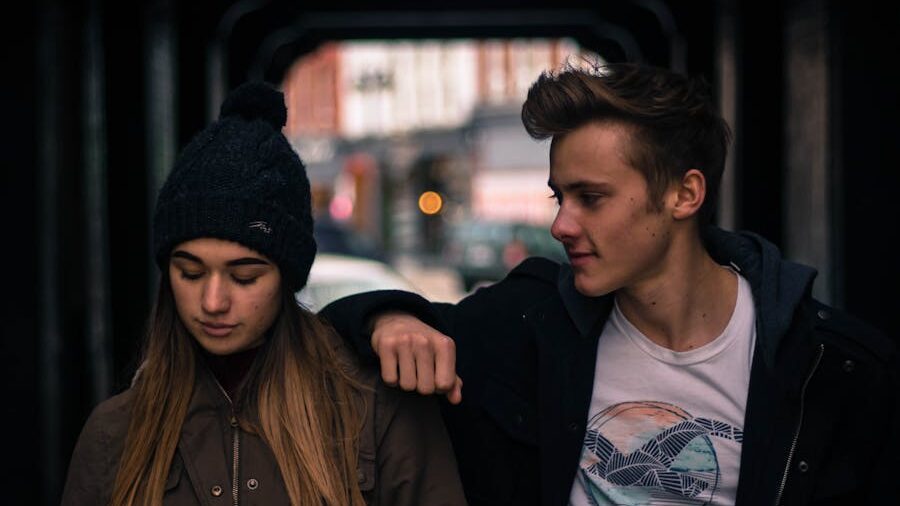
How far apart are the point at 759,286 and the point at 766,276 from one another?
0.03 metres

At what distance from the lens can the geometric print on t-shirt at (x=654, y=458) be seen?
2.34m

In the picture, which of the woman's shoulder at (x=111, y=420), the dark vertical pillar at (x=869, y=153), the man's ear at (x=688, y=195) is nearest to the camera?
the woman's shoulder at (x=111, y=420)

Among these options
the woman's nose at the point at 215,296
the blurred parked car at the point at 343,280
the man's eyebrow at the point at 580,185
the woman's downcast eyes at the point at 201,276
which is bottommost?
the blurred parked car at the point at 343,280

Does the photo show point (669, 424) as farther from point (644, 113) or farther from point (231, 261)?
point (231, 261)

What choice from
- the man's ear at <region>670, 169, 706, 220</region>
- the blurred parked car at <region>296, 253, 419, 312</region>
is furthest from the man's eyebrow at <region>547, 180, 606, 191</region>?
the blurred parked car at <region>296, 253, 419, 312</region>

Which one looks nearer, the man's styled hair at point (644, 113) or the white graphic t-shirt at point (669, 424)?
the white graphic t-shirt at point (669, 424)

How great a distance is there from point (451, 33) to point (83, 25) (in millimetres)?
4119

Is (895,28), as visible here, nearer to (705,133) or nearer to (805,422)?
(705,133)

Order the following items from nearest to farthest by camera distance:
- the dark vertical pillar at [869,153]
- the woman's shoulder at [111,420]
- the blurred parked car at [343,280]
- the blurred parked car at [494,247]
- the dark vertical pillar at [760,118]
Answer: the woman's shoulder at [111,420]
the dark vertical pillar at [869,153]
the dark vertical pillar at [760,118]
the blurred parked car at [343,280]
the blurred parked car at [494,247]

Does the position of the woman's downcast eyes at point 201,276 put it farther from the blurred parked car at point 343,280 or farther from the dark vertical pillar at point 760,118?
the dark vertical pillar at point 760,118

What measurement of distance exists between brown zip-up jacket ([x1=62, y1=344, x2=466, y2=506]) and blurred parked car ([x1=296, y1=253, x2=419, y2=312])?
3387mm

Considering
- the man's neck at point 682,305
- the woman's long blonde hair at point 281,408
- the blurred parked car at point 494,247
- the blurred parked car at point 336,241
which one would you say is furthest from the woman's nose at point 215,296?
the blurred parked car at point 494,247

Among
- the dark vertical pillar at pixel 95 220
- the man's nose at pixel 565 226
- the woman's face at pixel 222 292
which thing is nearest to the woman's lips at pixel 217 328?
the woman's face at pixel 222 292

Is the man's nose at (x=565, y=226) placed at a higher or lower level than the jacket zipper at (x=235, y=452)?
higher
